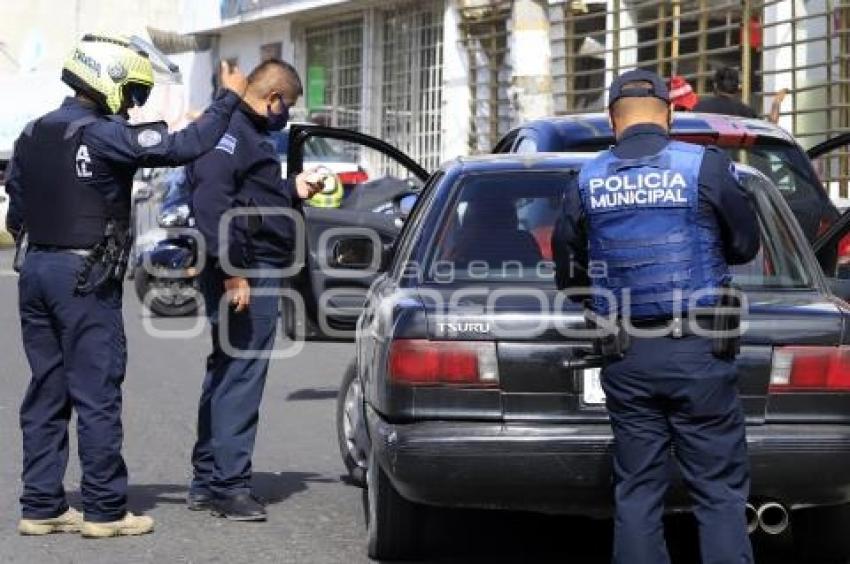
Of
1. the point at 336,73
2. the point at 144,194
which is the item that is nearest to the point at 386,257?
the point at 144,194

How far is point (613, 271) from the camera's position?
5.28 meters

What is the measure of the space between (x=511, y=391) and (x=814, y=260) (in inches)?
53.8

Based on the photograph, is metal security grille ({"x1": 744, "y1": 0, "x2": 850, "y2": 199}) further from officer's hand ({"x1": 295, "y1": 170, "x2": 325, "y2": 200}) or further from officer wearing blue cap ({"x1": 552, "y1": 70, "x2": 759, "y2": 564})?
officer wearing blue cap ({"x1": 552, "y1": 70, "x2": 759, "y2": 564})

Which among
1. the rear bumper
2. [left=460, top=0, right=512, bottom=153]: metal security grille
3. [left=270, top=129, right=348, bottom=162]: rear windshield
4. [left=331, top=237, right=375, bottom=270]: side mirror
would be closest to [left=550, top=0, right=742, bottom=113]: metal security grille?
[left=460, top=0, right=512, bottom=153]: metal security grille

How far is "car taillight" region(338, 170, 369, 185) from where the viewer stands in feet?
68.8

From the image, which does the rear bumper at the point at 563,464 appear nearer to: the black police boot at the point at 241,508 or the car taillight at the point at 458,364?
the car taillight at the point at 458,364

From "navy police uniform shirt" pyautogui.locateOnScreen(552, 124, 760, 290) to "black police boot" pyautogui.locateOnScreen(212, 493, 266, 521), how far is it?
2.34 meters

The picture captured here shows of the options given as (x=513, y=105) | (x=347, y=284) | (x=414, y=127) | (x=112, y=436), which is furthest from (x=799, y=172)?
(x=414, y=127)

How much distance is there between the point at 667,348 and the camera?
203 inches

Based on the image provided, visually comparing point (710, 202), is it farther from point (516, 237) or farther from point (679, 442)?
point (516, 237)

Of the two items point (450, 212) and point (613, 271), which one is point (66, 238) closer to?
point (450, 212)

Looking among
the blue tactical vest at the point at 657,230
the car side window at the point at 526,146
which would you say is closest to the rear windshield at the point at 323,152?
the car side window at the point at 526,146

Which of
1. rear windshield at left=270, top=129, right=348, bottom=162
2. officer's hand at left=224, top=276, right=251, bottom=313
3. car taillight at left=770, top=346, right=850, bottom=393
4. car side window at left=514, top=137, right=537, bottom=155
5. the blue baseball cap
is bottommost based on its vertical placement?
car taillight at left=770, top=346, right=850, bottom=393

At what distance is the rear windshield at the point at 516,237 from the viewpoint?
6.34m
